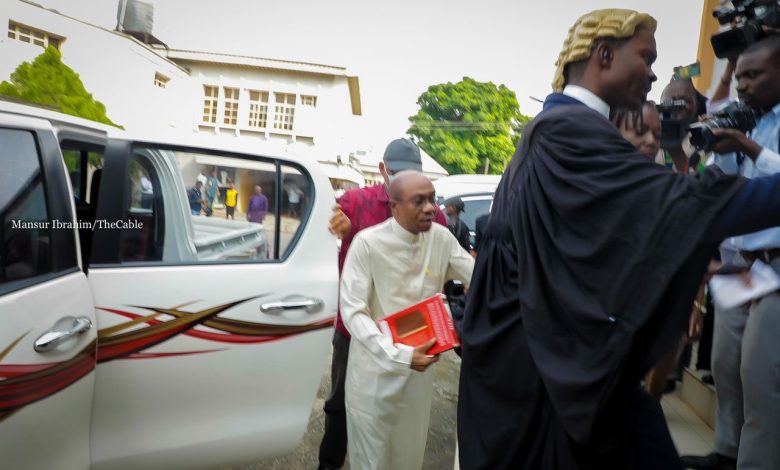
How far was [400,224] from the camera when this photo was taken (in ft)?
8.22

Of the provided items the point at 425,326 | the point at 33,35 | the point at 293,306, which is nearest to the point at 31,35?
the point at 33,35

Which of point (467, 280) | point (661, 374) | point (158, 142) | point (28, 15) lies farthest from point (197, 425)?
point (28, 15)

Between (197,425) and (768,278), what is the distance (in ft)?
7.21

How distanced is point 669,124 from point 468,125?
41.9 metres

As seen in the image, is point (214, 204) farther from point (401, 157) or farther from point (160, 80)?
point (160, 80)

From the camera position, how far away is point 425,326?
2.12 metres

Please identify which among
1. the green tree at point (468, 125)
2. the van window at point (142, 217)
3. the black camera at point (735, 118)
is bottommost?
the van window at point (142, 217)

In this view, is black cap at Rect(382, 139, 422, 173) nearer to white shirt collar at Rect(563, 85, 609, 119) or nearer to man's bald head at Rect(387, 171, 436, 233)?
man's bald head at Rect(387, 171, 436, 233)

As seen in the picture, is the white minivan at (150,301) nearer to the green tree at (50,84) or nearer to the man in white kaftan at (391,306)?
the man in white kaftan at (391,306)

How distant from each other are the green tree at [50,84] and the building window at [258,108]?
12961 millimetres

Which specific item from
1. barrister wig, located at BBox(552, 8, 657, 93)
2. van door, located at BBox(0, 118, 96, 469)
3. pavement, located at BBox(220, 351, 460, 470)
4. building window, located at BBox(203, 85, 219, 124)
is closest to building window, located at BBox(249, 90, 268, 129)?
building window, located at BBox(203, 85, 219, 124)

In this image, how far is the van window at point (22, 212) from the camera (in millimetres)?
1759

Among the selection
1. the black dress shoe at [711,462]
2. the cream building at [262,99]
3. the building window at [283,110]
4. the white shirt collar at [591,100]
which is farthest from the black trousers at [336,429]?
the building window at [283,110]

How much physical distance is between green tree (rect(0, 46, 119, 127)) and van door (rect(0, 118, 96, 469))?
45.6 ft
